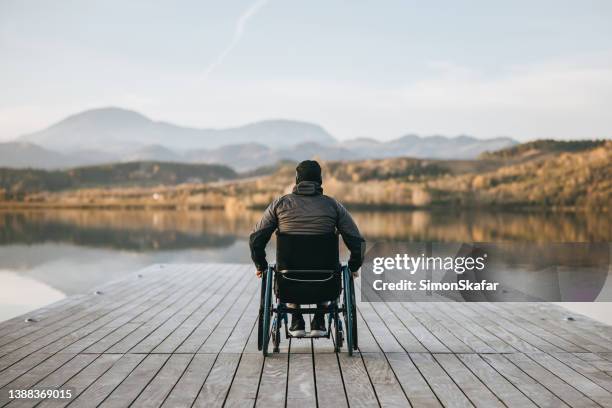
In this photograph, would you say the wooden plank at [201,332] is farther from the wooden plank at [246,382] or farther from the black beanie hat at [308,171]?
the black beanie hat at [308,171]

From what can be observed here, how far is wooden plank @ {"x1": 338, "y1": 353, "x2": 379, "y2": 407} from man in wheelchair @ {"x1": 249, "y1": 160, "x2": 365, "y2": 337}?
0.23m

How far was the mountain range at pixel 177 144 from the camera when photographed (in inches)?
3447

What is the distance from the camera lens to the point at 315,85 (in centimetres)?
5378

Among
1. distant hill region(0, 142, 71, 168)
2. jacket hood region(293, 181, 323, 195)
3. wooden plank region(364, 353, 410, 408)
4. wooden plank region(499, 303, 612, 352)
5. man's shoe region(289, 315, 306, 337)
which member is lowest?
wooden plank region(499, 303, 612, 352)

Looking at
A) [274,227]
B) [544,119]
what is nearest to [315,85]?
[544,119]

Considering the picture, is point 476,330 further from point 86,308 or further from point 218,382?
point 86,308

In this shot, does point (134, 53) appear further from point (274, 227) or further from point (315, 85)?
point (274, 227)

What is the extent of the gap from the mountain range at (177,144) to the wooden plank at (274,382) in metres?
70.3

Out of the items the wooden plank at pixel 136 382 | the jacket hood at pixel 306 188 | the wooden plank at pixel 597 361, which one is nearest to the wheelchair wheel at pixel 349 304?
the jacket hood at pixel 306 188

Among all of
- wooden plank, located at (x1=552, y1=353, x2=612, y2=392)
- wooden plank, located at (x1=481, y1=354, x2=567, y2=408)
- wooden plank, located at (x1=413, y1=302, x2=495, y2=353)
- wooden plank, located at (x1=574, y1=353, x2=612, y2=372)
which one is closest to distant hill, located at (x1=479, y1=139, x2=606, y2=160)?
wooden plank, located at (x1=413, y1=302, x2=495, y2=353)

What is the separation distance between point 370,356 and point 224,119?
5779cm

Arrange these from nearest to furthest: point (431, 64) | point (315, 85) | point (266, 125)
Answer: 1. point (431, 64)
2. point (315, 85)
3. point (266, 125)

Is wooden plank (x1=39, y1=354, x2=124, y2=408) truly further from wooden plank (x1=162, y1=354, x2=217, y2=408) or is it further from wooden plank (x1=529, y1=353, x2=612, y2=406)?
wooden plank (x1=529, y1=353, x2=612, y2=406)

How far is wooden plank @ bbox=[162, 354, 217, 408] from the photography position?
2.83 metres
